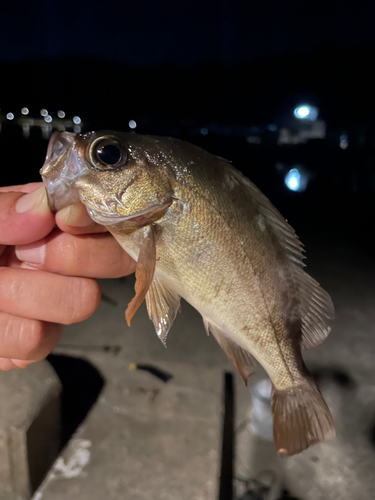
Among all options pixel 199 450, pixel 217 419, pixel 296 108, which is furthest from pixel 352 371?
pixel 296 108

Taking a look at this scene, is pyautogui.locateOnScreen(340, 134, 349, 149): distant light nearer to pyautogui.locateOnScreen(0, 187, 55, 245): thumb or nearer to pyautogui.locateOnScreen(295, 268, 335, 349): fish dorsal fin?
pyautogui.locateOnScreen(295, 268, 335, 349): fish dorsal fin

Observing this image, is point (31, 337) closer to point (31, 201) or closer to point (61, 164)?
point (31, 201)

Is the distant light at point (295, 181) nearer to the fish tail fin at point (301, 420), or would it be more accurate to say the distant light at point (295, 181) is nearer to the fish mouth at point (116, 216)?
the fish tail fin at point (301, 420)

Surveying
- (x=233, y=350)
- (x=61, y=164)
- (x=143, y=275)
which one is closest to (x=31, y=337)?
(x=143, y=275)

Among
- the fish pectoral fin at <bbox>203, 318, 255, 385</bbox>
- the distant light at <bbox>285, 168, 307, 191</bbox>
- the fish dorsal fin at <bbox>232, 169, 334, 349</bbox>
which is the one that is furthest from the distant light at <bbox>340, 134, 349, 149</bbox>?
the fish pectoral fin at <bbox>203, 318, 255, 385</bbox>

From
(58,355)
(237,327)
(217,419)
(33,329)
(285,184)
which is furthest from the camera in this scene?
(285,184)

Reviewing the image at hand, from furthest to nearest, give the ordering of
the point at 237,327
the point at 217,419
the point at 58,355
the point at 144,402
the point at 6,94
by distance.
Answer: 1. the point at 6,94
2. the point at 58,355
3. the point at 144,402
4. the point at 217,419
5. the point at 237,327

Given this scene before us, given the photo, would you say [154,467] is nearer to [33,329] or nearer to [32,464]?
[32,464]
